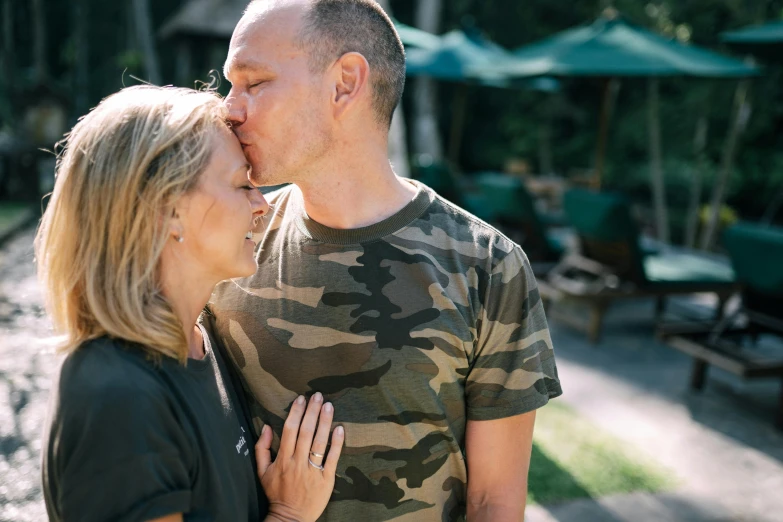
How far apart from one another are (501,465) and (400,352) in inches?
13.7

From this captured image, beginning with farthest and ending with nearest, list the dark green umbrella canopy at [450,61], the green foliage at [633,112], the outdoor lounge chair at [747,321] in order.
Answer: the green foliage at [633,112] → the dark green umbrella canopy at [450,61] → the outdoor lounge chair at [747,321]

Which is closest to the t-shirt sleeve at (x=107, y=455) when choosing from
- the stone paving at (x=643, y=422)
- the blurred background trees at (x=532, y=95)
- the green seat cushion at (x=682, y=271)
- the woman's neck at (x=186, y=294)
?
the woman's neck at (x=186, y=294)

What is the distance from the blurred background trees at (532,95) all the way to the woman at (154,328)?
433 inches

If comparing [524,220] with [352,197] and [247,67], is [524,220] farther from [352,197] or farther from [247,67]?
[247,67]

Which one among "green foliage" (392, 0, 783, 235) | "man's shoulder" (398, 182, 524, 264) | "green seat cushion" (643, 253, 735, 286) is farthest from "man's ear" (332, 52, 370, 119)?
"green foliage" (392, 0, 783, 235)

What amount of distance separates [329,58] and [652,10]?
16.2 metres

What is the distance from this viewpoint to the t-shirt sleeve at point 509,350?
1.56 meters

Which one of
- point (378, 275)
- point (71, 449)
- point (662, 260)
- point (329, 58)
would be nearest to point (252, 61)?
point (329, 58)

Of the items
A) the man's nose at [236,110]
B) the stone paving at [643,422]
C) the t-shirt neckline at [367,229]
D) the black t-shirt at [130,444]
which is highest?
the man's nose at [236,110]

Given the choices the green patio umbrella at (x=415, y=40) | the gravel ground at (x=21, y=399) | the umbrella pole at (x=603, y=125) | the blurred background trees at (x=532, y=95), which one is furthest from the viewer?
the blurred background trees at (x=532, y=95)

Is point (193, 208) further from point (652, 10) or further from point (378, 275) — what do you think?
point (652, 10)

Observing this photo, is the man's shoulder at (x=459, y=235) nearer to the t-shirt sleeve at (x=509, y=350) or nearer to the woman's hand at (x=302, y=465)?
the t-shirt sleeve at (x=509, y=350)

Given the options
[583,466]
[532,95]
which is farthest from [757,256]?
[532,95]

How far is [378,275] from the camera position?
1.60 metres
